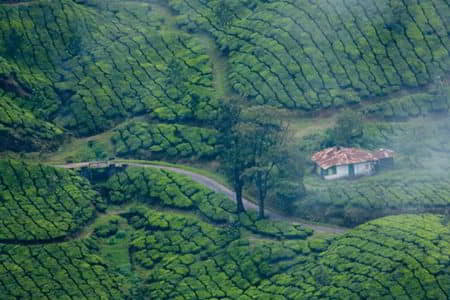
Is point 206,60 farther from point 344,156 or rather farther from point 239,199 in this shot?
point 239,199

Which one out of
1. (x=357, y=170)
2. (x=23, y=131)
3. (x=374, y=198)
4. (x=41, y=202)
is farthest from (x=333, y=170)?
(x=23, y=131)

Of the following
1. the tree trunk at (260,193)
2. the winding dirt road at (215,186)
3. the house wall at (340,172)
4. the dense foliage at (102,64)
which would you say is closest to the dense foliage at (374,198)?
the winding dirt road at (215,186)

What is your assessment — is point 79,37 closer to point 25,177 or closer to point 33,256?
point 25,177

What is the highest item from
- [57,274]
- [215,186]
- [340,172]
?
[340,172]

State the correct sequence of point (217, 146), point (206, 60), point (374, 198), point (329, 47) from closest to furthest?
point (374, 198)
point (217, 146)
point (329, 47)
point (206, 60)

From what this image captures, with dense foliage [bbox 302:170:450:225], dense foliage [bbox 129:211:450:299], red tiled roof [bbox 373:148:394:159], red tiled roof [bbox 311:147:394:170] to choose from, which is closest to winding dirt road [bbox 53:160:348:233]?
dense foliage [bbox 302:170:450:225]

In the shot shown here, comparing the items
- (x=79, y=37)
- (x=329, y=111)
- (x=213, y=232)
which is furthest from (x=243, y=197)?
(x=79, y=37)

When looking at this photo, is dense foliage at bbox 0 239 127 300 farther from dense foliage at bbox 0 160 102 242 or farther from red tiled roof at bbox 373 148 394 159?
red tiled roof at bbox 373 148 394 159
